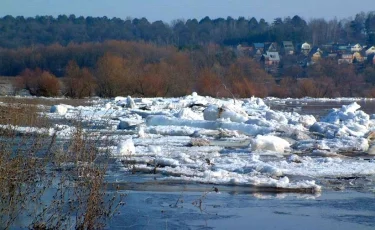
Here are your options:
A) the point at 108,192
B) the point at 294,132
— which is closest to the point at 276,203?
the point at 108,192

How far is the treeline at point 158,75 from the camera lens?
5716 centimetres

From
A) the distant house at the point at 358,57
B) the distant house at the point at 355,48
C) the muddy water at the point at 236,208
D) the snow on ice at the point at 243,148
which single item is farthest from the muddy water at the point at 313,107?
the distant house at the point at 355,48

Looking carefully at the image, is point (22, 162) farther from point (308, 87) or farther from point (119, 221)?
point (308, 87)

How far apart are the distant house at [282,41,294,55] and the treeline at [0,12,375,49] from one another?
2893mm

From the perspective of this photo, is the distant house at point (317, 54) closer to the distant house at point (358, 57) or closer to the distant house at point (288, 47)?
the distant house at point (288, 47)

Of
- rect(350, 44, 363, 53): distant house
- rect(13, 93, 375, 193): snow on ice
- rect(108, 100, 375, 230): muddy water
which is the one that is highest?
rect(108, 100, 375, 230): muddy water

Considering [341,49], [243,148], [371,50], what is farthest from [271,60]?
[243,148]

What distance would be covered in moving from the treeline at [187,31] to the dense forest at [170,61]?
22 cm

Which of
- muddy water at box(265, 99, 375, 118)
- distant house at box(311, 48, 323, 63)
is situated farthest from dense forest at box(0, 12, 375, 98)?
muddy water at box(265, 99, 375, 118)

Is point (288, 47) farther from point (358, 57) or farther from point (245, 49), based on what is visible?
point (358, 57)

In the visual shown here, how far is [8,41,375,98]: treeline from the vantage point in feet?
188

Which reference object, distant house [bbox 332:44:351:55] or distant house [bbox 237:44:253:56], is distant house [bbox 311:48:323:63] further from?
distant house [bbox 237:44:253:56]

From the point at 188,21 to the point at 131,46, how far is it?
3745 inches

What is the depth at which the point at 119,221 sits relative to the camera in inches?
398
